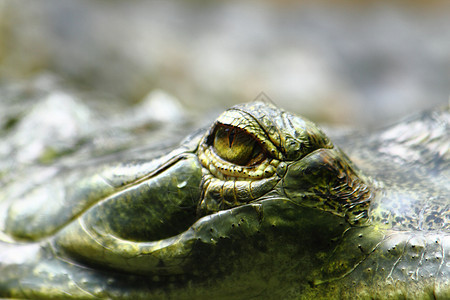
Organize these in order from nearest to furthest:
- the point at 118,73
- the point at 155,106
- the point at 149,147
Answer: the point at 149,147 < the point at 155,106 < the point at 118,73

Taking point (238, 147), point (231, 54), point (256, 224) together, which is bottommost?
point (256, 224)

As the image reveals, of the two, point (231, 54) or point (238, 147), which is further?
point (231, 54)

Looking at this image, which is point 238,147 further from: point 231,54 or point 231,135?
point 231,54

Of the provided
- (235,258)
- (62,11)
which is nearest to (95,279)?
(235,258)

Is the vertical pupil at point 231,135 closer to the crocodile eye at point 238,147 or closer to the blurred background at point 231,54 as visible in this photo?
the crocodile eye at point 238,147

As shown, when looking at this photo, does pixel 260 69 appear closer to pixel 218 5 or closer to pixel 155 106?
pixel 218 5

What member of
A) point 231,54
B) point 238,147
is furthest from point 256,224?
point 231,54
